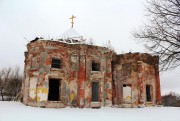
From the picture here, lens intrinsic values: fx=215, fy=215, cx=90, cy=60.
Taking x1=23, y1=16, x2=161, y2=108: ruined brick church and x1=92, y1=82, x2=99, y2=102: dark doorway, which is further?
x1=92, y1=82, x2=99, y2=102: dark doorway

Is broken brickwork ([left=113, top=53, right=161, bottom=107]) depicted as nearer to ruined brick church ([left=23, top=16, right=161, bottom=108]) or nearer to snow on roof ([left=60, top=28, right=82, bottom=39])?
ruined brick church ([left=23, top=16, right=161, bottom=108])

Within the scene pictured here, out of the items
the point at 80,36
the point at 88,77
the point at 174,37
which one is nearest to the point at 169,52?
the point at 174,37

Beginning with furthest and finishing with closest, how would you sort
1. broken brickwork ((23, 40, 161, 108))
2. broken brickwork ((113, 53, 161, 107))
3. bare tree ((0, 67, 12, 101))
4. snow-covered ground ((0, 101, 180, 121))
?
bare tree ((0, 67, 12, 101)) < broken brickwork ((113, 53, 161, 107)) < broken brickwork ((23, 40, 161, 108)) < snow-covered ground ((0, 101, 180, 121))

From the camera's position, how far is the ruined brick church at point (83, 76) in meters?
18.9

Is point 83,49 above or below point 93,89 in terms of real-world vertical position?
above

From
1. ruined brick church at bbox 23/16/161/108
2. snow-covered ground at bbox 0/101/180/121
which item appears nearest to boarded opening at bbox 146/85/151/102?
ruined brick church at bbox 23/16/161/108

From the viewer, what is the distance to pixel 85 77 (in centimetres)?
2055

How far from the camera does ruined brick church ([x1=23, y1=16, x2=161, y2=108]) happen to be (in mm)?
18906

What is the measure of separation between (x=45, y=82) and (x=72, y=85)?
104 inches

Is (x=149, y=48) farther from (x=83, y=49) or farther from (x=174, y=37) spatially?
(x=83, y=49)

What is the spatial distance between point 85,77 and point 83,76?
319mm

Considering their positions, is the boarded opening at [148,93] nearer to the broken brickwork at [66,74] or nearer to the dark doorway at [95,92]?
the broken brickwork at [66,74]

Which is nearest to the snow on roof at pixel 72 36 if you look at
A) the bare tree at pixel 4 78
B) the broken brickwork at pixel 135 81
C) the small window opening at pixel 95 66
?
→ the small window opening at pixel 95 66

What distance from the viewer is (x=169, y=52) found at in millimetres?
10172
